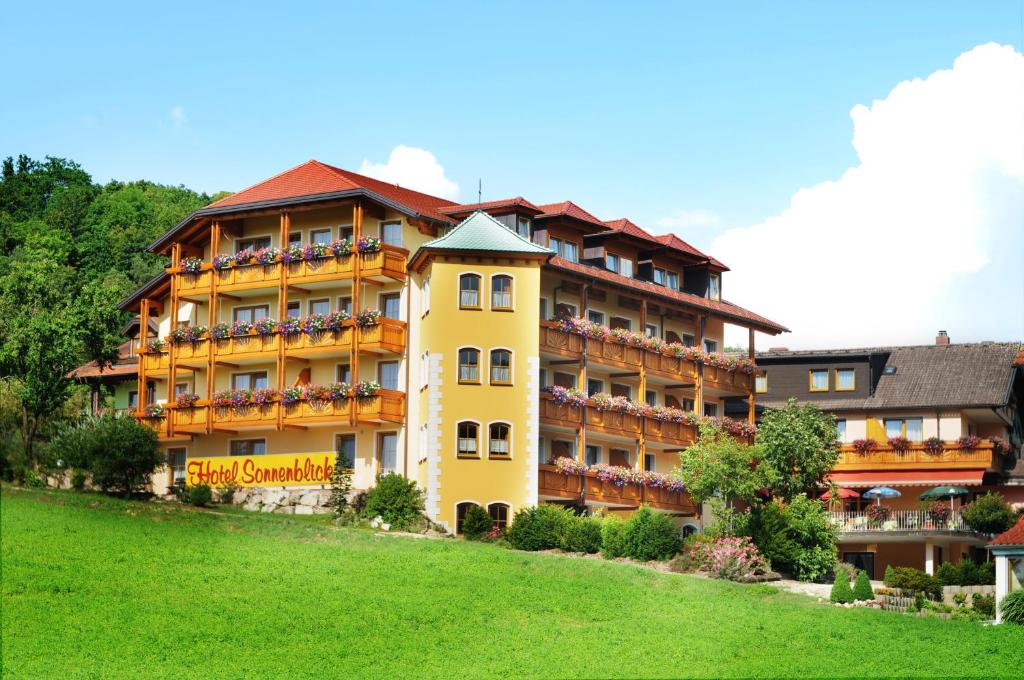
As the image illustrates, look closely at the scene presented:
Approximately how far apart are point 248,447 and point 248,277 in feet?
25.5

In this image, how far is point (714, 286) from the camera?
254ft

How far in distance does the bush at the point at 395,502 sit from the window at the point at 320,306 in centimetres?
1021

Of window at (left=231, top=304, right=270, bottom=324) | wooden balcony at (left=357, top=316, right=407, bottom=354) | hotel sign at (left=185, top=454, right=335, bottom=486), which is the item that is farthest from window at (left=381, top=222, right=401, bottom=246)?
hotel sign at (left=185, top=454, right=335, bottom=486)

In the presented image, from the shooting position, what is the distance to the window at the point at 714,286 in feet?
253

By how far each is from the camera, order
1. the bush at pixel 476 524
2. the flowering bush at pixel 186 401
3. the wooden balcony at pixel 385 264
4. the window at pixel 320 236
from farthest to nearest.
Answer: the flowering bush at pixel 186 401, the window at pixel 320 236, the wooden balcony at pixel 385 264, the bush at pixel 476 524

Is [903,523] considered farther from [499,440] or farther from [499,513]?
[499,440]

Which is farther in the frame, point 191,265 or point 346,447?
point 191,265

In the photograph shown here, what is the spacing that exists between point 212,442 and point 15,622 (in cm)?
3249

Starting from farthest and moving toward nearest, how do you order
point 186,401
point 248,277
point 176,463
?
point 176,463 < point 186,401 < point 248,277

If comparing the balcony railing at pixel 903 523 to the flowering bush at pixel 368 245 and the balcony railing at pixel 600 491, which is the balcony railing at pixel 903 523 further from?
the flowering bush at pixel 368 245

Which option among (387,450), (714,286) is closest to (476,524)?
(387,450)

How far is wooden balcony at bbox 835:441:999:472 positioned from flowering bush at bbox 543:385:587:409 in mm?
15895

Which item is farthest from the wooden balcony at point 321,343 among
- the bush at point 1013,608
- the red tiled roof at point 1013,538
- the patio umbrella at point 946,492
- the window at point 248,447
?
the bush at point 1013,608

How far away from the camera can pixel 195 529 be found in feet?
170
